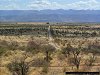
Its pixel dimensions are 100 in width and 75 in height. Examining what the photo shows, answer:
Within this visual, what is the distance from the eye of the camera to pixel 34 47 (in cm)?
5516

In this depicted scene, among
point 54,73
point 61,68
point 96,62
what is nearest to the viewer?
point 54,73

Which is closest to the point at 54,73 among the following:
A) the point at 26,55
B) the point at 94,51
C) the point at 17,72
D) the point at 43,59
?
the point at 17,72

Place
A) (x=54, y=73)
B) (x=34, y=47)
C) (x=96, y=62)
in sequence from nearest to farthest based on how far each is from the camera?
(x=54, y=73), (x=96, y=62), (x=34, y=47)

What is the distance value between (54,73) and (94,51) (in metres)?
18.2

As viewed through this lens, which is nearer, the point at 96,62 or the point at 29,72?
the point at 29,72

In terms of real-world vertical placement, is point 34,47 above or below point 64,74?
below

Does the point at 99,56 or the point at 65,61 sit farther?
the point at 99,56

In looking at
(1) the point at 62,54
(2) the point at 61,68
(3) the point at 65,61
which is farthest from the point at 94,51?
(2) the point at 61,68

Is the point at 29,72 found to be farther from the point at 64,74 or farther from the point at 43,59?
the point at 43,59

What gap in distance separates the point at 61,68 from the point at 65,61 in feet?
16.5

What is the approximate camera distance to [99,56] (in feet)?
160

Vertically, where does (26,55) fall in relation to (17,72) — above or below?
below

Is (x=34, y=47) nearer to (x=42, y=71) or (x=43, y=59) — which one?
(x=43, y=59)

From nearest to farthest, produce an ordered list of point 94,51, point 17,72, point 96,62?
1. point 17,72
2. point 96,62
3. point 94,51
